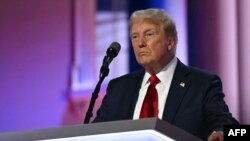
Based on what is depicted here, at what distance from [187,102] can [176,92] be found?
0.07m

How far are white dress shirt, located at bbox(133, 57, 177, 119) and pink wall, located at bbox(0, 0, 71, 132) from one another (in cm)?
99

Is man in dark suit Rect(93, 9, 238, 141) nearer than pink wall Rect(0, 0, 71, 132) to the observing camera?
Yes

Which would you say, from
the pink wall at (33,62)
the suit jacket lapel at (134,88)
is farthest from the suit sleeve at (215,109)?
the pink wall at (33,62)

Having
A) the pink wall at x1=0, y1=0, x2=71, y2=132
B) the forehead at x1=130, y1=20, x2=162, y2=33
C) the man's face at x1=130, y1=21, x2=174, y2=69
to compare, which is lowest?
the pink wall at x1=0, y1=0, x2=71, y2=132

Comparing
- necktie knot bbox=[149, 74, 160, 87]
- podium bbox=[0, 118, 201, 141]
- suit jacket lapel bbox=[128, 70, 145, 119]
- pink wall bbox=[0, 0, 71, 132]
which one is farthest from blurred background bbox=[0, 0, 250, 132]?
podium bbox=[0, 118, 201, 141]

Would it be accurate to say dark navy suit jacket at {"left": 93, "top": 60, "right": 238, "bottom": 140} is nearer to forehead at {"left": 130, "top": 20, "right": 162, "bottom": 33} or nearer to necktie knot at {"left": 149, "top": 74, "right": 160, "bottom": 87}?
necktie knot at {"left": 149, "top": 74, "right": 160, "bottom": 87}

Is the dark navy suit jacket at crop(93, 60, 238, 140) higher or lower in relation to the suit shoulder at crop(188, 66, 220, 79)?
lower

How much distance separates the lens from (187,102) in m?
2.06

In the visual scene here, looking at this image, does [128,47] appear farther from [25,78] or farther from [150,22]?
[150,22]

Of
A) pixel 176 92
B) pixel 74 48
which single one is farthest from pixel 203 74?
pixel 74 48

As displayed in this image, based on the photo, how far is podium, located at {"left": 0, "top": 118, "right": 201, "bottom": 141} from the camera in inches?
39.4

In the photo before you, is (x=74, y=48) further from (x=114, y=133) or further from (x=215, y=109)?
(x=114, y=133)

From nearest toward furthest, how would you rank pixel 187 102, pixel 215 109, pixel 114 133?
pixel 114 133, pixel 215 109, pixel 187 102

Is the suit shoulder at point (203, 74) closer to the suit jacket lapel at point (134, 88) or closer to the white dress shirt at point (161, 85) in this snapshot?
the white dress shirt at point (161, 85)
